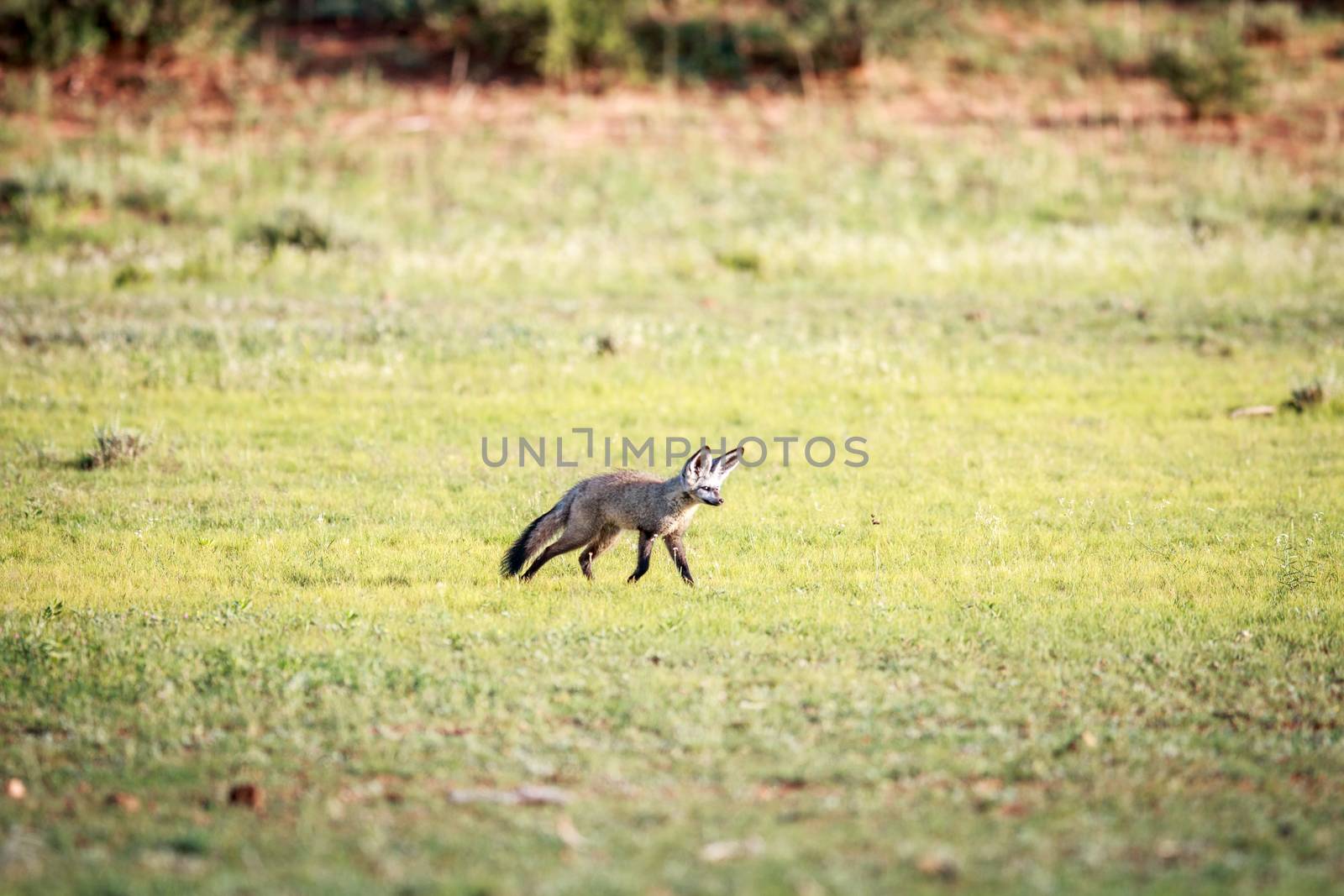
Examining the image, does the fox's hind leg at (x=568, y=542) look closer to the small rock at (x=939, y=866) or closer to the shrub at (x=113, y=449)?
the small rock at (x=939, y=866)

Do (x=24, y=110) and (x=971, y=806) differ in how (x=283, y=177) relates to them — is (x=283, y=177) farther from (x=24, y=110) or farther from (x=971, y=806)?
(x=971, y=806)

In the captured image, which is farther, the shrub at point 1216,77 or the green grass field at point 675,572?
the shrub at point 1216,77

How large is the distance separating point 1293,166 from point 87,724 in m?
33.6

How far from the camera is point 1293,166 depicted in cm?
3341

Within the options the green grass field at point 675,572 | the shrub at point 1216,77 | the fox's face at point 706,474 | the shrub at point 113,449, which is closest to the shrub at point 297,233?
the green grass field at point 675,572

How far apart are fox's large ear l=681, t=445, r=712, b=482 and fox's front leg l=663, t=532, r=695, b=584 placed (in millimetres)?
513

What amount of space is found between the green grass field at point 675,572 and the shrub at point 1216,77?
39.3ft

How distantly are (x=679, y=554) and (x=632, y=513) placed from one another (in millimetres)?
495

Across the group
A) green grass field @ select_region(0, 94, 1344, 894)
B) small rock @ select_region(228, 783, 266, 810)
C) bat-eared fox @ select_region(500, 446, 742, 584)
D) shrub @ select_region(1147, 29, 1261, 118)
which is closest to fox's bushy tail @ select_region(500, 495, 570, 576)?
bat-eared fox @ select_region(500, 446, 742, 584)

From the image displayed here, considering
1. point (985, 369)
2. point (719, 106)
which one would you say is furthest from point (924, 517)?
point (719, 106)

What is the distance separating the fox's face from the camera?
32.9 ft

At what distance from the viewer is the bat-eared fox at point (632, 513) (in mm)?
10133

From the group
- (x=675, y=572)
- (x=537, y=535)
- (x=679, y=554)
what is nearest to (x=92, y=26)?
(x=537, y=535)

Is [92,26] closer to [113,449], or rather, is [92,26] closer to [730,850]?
[113,449]
